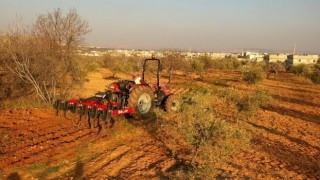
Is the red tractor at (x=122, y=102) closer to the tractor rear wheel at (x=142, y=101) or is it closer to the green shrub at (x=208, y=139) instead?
the tractor rear wheel at (x=142, y=101)

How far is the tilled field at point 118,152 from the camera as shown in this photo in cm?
713

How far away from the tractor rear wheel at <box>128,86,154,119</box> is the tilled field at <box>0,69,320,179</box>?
0.57m

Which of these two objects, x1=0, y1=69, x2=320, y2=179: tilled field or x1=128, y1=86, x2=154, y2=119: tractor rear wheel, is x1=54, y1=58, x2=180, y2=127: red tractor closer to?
x1=128, y1=86, x2=154, y2=119: tractor rear wheel

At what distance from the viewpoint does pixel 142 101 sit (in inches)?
467

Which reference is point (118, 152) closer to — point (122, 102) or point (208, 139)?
point (208, 139)

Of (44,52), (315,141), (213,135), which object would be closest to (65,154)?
(213,135)

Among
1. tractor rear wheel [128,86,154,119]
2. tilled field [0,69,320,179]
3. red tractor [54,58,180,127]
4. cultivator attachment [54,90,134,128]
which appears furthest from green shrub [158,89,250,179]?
tractor rear wheel [128,86,154,119]

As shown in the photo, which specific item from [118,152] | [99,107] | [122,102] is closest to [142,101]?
[122,102]

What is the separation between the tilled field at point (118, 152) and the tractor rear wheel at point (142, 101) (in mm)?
565

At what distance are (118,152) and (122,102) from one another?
307 centimetres

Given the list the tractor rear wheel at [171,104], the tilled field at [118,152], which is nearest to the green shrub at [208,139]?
the tilled field at [118,152]

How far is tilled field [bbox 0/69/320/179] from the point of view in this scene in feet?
23.4

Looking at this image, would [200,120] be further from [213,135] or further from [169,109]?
[169,109]

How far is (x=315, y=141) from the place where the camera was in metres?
10.7
